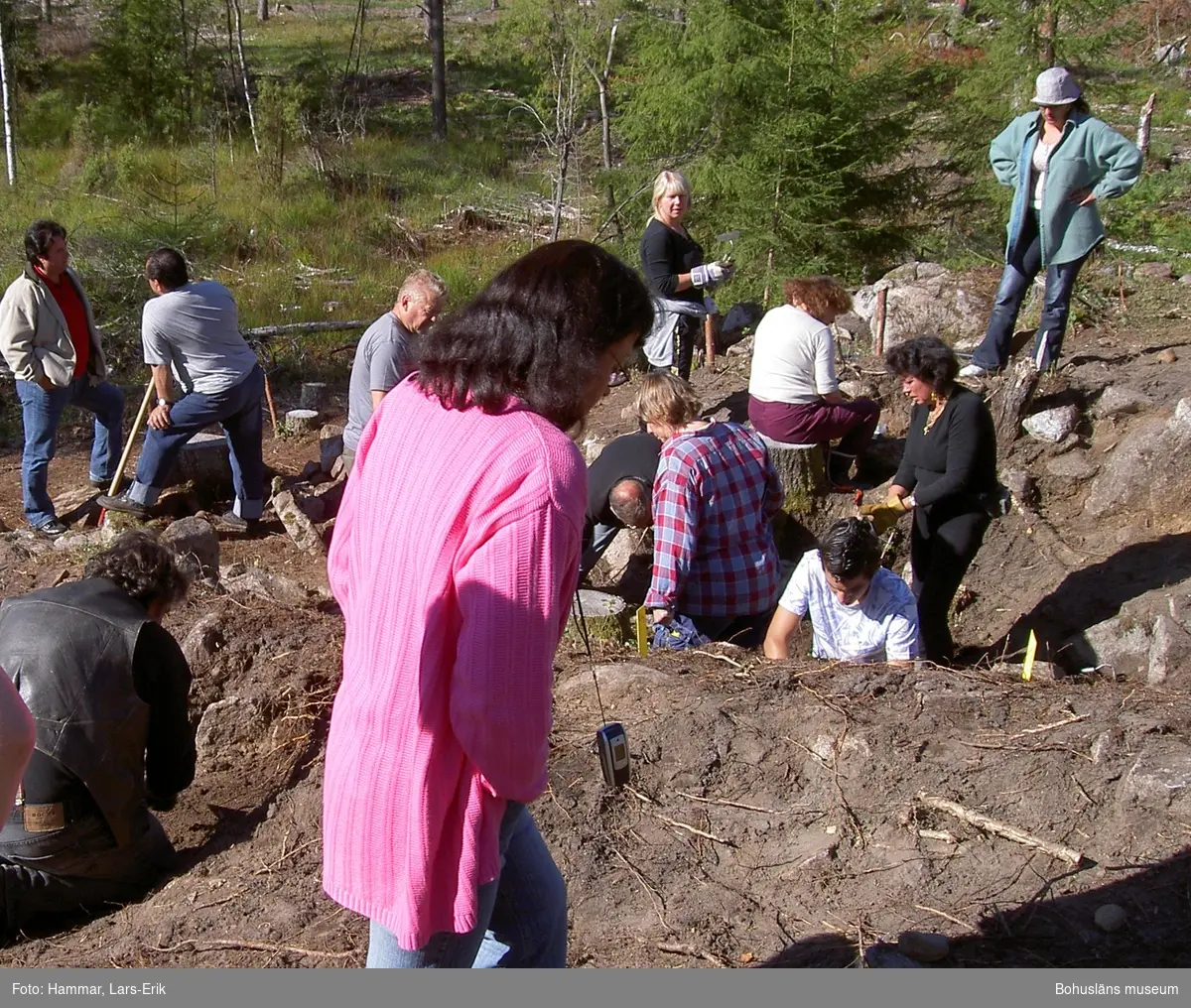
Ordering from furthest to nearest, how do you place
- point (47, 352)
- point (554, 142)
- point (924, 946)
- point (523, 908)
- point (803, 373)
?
point (554, 142) < point (47, 352) < point (803, 373) < point (924, 946) < point (523, 908)

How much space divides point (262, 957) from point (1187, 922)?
2.41m

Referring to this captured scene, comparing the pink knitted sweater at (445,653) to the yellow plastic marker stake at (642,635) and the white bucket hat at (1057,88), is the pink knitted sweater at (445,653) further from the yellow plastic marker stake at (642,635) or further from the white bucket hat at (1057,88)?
the white bucket hat at (1057,88)

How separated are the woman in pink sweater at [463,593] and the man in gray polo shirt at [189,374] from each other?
515 cm

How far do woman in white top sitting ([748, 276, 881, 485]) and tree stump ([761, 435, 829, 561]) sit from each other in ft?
0.22

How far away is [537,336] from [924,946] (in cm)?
189

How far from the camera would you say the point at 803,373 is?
6.50 metres

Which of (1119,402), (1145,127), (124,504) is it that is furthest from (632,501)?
(1145,127)

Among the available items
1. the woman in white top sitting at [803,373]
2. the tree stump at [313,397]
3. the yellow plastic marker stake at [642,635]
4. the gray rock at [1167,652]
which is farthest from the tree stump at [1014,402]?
the tree stump at [313,397]

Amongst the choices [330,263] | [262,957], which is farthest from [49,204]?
[262,957]

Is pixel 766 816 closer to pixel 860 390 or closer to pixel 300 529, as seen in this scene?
pixel 300 529

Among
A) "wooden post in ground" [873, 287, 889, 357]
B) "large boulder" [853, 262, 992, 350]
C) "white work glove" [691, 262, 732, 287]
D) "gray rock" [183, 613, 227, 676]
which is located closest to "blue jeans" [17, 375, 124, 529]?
"gray rock" [183, 613, 227, 676]

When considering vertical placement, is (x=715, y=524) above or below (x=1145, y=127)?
below

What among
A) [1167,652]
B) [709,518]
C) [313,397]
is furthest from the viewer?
[313,397]

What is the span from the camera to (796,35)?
9.54 metres
